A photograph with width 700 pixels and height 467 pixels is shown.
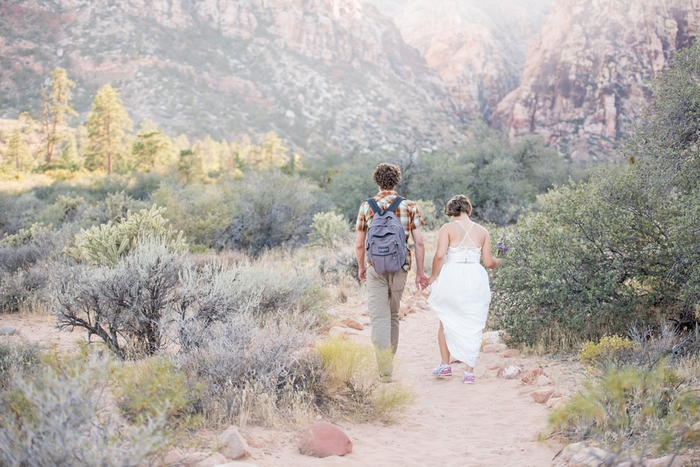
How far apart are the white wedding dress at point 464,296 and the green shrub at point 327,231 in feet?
29.3

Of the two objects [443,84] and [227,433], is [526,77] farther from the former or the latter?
[227,433]

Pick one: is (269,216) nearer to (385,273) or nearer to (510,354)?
(510,354)

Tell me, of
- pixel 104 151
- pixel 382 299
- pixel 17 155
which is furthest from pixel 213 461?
pixel 17 155

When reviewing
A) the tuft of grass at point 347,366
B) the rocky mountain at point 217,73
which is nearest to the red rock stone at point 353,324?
the tuft of grass at point 347,366

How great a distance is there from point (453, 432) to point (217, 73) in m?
71.4

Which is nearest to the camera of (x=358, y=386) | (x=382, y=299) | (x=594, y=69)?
(x=358, y=386)

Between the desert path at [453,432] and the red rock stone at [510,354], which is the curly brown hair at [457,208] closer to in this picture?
the desert path at [453,432]

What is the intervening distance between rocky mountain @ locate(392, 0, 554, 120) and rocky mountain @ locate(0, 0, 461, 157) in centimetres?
2274

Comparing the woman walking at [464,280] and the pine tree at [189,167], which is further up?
the pine tree at [189,167]

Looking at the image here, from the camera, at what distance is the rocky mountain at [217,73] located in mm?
62000

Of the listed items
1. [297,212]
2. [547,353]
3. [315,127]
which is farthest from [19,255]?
[315,127]

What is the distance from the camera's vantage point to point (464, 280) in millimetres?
5336

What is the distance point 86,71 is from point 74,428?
7077 cm

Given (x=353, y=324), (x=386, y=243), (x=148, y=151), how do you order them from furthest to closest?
(x=148, y=151) < (x=353, y=324) < (x=386, y=243)
